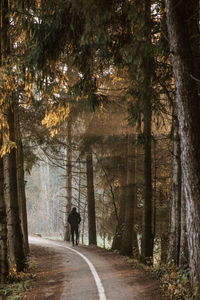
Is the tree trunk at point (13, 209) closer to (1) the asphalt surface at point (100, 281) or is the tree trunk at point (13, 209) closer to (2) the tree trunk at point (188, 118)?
(1) the asphalt surface at point (100, 281)

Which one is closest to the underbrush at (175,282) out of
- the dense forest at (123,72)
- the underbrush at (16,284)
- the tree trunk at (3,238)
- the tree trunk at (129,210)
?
the dense forest at (123,72)

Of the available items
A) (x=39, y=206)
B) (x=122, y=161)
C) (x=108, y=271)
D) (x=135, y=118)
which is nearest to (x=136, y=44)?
(x=135, y=118)

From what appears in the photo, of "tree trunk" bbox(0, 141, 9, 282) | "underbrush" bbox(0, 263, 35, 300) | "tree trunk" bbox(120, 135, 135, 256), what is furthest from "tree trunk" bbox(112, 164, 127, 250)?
"tree trunk" bbox(0, 141, 9, 282)

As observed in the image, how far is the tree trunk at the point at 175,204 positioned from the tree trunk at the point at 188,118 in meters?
2.13

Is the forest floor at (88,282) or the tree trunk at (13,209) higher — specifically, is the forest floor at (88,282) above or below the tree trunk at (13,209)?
below

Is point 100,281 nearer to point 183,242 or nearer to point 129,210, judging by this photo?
point 183,242

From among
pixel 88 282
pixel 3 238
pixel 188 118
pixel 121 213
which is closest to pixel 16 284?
pixel 3 238

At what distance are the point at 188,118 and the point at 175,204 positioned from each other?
3.27 m

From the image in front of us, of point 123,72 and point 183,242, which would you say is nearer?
point 183,242

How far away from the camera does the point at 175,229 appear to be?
8.94m

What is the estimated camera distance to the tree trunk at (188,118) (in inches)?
256

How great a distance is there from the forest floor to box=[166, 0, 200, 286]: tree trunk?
1.61 meters

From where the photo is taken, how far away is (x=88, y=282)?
8492mm

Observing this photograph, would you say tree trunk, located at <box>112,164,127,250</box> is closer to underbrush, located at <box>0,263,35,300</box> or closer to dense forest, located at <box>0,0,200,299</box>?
dense forest, located at <box>0,0,200,299</box>
